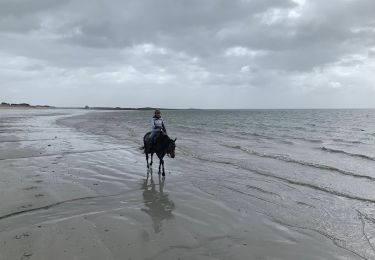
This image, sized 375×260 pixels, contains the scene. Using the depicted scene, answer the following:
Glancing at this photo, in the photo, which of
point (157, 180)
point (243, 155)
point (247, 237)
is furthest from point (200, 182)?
point (243, 155)

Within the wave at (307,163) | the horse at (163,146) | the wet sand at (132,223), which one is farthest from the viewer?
the wave at (307,163)

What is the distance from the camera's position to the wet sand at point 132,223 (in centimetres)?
563

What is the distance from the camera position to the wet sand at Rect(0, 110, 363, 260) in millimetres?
5629

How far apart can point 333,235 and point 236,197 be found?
3.18 m

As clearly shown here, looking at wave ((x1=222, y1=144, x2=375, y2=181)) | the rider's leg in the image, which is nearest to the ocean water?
wave ((x1=222, y1=144, x2=375, y2=181))

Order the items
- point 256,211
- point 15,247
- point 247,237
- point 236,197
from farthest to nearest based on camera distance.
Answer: point 236,197 < point 256,211 < point 247,237 < point 15,247

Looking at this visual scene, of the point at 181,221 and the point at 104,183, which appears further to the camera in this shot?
the point at 104,183

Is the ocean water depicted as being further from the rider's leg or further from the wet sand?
the rider's leg

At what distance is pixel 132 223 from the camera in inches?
271

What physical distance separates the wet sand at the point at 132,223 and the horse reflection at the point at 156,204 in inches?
0.9

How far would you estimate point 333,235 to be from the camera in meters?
6.86

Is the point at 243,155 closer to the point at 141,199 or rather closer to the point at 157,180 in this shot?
the point at 157,180

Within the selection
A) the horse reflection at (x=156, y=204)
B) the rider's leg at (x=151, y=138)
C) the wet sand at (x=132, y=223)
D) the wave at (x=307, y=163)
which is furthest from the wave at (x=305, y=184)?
the horse reflection at (x=156, y=204)

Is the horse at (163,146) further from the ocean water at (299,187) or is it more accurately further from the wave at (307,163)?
the wave at (307,163)
